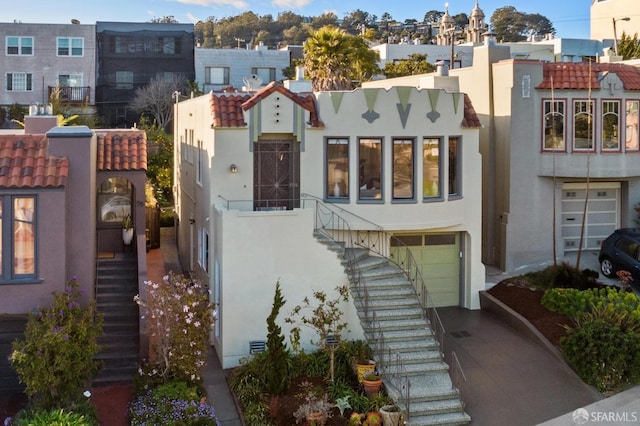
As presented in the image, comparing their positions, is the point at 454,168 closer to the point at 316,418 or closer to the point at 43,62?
the point at 316,418

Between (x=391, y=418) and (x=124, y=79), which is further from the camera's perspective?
(x=124, y=79)

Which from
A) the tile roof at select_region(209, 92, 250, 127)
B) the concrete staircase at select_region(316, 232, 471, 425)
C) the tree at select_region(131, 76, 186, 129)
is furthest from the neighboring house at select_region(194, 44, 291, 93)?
the concrete staircase at select_region(316, 232, 471, 425)

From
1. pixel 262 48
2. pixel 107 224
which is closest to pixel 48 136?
pixel 107 224

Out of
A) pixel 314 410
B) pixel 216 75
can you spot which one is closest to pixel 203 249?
pixel 314 410

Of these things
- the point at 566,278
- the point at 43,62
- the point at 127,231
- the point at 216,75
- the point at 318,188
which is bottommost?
the point at 566,278

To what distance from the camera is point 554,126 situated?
23.5 m

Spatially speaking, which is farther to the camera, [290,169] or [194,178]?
[194,178]

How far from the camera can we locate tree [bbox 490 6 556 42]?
351 ft

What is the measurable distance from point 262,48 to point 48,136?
1755 inches

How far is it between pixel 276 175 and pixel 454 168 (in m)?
5.48

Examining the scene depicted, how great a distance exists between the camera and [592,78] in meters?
23.2

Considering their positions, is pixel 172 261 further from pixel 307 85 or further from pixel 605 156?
pixel 605 156

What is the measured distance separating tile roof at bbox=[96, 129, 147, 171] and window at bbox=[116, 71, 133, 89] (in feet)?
109

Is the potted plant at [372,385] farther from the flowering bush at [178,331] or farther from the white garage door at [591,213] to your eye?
the white garage door at [591,213]
